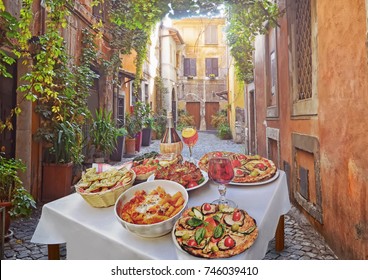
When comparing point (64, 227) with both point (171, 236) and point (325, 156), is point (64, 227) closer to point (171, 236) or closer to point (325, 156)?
point (171, 236)

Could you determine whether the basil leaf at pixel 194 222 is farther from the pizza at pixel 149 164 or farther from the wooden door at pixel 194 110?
the wooden door at pixel 194 110

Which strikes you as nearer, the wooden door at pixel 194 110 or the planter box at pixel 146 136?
the wooden door at pixel 194 110

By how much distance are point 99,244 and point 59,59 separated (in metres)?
2.42

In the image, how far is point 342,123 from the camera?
1.50m

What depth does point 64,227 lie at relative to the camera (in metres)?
1.05

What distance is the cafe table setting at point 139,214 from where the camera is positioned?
78 centimetres

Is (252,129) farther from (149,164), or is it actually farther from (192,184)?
(192,184)

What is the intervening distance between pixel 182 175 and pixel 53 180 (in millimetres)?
2161

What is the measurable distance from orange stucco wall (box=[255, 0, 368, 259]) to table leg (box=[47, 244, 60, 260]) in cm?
142

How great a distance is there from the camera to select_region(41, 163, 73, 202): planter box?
2826 mm

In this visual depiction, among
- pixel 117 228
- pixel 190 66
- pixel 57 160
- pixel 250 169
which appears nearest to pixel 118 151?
pixel 57 160

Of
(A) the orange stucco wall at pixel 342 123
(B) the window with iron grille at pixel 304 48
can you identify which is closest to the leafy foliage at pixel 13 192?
(A) the orange stucco wall at pixel 342 123

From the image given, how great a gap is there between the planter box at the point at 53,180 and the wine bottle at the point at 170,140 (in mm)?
1755
